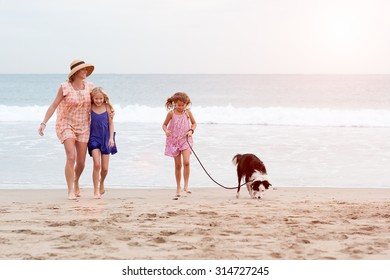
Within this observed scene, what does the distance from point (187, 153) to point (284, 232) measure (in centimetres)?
274

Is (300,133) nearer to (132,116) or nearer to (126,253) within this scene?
(132,116)

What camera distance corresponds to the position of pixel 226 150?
41.3 ft

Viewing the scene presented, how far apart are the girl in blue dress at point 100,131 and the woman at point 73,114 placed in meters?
0.09

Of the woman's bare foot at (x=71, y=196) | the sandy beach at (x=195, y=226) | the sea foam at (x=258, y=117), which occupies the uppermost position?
the sea foam at (x=258, y=117)

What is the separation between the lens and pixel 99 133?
7383 millimetres

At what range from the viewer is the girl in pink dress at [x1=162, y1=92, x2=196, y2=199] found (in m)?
7.80

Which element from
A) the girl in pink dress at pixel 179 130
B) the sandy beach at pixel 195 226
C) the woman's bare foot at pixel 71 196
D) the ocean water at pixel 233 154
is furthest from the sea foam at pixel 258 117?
the woman's bare foot at pixel 71 196

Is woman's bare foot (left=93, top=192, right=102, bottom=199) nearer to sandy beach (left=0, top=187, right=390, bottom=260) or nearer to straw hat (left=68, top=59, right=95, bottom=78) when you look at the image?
sandy beach (left=0, top=187, right=390, bottom=260)

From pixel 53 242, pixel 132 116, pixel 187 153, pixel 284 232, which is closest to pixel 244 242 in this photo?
pixel 284 232

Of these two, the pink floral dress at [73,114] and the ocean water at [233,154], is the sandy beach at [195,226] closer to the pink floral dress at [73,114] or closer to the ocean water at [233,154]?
the pink floral dress at [73,114]

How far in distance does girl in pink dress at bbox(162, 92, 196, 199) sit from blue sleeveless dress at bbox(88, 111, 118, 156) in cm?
87

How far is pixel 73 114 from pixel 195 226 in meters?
2.62

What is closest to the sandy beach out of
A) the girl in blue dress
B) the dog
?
the dog

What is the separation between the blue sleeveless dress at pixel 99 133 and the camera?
735cm
